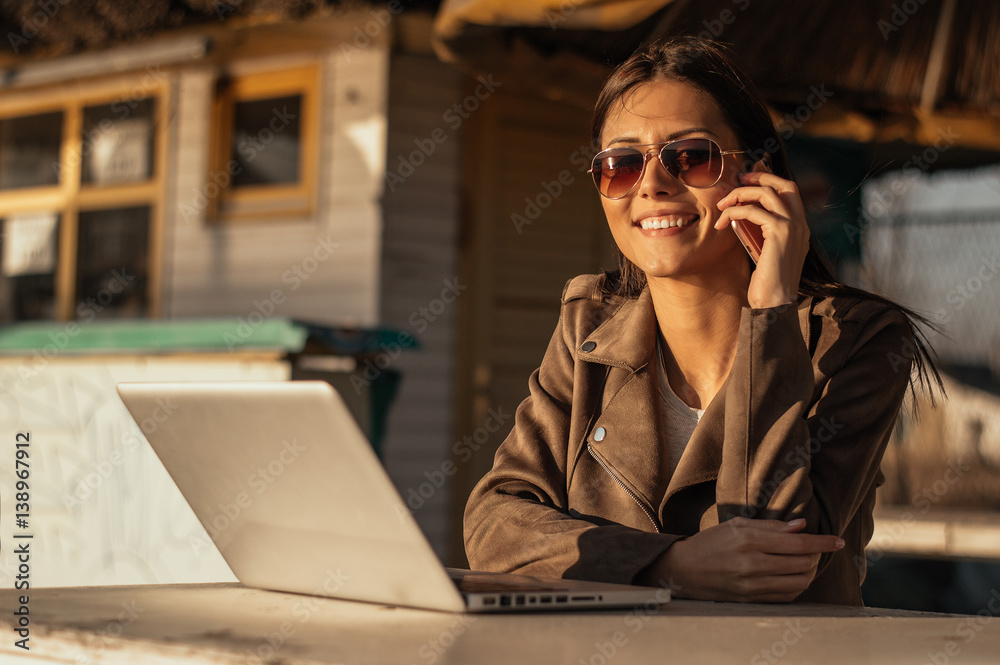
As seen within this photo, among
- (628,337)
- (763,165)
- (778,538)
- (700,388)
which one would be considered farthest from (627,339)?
(778,538)

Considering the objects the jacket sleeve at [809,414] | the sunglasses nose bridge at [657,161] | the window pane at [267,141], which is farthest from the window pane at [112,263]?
the jacket sleeve at [809,414]

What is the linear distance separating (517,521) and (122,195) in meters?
6.45

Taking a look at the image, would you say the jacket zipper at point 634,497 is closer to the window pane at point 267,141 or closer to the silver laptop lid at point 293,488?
the silver laptop lid at point 293,488

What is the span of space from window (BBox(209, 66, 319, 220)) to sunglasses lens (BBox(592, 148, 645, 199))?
15.4 ft

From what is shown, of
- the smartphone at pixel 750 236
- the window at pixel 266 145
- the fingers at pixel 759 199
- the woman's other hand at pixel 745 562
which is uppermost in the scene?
the window at pixel 266 145

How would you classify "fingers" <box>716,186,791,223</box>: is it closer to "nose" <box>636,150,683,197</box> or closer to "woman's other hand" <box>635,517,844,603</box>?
"nose" <box>636,150,683,197</box>

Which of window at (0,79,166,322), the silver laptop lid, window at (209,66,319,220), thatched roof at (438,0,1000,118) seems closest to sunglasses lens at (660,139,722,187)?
the silver laptop lid

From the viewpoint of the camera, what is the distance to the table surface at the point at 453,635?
37.8 inches

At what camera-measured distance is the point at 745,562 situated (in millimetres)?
1555

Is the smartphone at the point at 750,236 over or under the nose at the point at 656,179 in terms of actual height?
under

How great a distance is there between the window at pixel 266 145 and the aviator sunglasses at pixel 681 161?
15.6ft

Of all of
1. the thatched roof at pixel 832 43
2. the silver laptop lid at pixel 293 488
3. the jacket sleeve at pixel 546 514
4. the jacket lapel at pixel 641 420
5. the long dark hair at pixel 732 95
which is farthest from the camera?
the thatched roof at pixel 832 43

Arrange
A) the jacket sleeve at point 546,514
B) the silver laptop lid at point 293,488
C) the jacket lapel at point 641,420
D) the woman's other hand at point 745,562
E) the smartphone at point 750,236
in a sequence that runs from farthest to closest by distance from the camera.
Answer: the smartphone at point 750,236 → the jacket lapel at point 641,420 → the jacket sleeve at point 546,514 → the woman's other hand at point 745,562 → the silver laptop lid at point 293,488

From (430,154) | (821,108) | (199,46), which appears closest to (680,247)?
(821,108)
